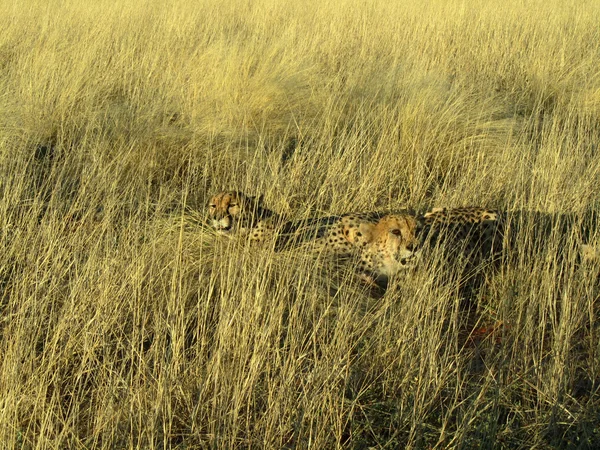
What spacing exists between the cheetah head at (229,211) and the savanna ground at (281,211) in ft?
0.30

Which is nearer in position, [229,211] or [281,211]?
[281,211]

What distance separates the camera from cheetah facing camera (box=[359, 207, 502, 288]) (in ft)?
9.98

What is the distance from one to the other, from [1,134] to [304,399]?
2.74 metres

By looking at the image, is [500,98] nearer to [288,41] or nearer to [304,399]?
[288,41]

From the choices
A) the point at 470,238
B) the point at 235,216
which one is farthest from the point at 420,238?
the point at 235,216

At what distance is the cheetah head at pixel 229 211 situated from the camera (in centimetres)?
316

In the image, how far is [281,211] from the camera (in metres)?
3.06

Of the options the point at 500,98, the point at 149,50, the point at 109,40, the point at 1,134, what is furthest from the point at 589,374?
the point at 109,40

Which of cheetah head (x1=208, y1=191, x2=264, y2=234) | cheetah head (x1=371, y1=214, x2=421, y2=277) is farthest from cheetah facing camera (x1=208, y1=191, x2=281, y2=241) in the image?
cheetah head (x1=371, y1=214, x2=421, y2=277)

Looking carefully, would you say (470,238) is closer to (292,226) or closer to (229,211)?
(292,226)

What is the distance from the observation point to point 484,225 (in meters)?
3.23

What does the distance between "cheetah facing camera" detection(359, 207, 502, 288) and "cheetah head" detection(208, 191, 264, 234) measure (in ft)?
1.68

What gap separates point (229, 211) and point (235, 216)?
0.15 ft

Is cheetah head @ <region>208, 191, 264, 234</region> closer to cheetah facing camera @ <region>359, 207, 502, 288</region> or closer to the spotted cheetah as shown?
the spotted cheetah
